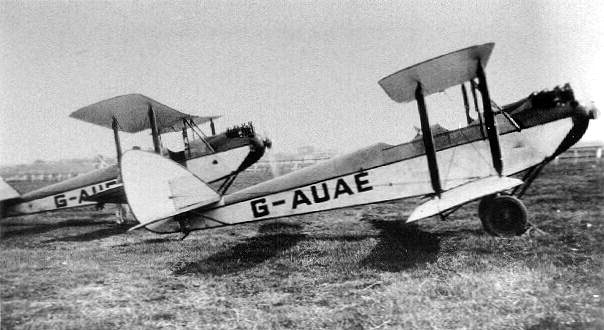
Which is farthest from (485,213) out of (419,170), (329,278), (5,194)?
(5,194)

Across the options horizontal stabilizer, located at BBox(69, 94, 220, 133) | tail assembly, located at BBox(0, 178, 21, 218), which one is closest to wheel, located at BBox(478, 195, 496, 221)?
horizontal stabilizer, located at BBox(69, 94, 220, 133)

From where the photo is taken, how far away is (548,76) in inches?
→ 183

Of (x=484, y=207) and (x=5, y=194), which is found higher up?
(x=5, y=194)

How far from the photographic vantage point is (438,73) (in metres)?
4.87

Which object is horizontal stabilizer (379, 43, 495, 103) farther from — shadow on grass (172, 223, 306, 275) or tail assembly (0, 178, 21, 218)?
tail assembly (0, 178, 21, 218)

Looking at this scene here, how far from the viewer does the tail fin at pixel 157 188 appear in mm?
4906

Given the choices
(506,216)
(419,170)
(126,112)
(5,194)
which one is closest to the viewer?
(506,216)

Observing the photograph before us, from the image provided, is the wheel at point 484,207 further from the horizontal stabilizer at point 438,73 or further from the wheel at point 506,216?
the horizontal stabilizer at point 438,73

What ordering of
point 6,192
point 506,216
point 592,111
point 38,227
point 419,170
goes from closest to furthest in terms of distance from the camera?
point 506,216, point 592,111, point 419,170, point 38,227, point 6,192

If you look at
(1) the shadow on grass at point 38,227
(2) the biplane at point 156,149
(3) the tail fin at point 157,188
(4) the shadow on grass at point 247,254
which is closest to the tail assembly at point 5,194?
(2) the biplane at point 156,149

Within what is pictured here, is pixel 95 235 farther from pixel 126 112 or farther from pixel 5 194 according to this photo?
pixel 5 194

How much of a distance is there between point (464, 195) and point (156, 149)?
477cm

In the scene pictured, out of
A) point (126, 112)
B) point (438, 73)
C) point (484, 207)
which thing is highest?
point (126, 112)

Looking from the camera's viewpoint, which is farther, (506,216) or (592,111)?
(592,111)
